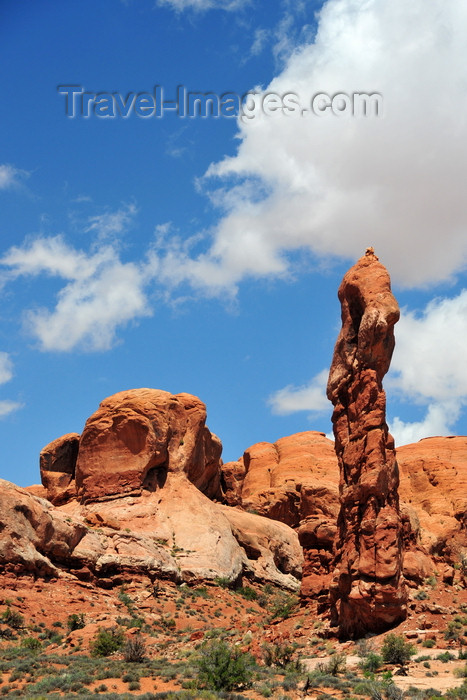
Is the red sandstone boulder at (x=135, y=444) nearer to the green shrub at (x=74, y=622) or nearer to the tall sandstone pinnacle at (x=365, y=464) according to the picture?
the green shrub at (x=74, y=622)

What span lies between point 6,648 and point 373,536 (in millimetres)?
14085

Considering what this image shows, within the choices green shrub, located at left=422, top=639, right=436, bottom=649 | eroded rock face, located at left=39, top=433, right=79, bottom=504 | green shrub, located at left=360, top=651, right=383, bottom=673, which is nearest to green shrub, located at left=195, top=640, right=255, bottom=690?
green shrub, located at left=360, top=651, right=383, bottom=673

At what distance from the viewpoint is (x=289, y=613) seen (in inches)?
1161

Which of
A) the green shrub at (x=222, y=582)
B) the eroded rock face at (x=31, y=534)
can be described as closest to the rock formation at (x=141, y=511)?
the eroded rock face at (x=31, y=534)

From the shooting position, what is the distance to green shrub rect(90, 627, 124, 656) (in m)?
25.0

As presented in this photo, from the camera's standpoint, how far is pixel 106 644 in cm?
2509

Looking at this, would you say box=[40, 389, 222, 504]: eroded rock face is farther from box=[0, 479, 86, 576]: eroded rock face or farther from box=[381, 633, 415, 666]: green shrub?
box=[381, 633, 415, 666]: green shrub

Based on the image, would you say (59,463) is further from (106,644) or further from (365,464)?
(365,464)

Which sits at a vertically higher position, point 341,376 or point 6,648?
point 341,376

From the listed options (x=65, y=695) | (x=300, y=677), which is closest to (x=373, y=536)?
(x=300, y=677)

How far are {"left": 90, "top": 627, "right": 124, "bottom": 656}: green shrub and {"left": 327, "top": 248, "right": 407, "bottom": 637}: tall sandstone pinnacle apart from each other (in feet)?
26.8

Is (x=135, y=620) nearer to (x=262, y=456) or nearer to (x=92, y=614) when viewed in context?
(x=92, y=614)

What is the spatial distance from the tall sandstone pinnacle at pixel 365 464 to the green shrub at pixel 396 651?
2163mm

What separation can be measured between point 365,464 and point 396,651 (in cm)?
716
